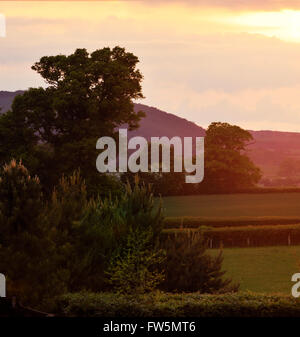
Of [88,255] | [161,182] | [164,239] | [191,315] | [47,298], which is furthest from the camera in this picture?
[161,182]

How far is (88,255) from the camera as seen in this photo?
71.5 feet

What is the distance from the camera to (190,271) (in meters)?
22.9

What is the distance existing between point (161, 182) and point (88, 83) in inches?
1173

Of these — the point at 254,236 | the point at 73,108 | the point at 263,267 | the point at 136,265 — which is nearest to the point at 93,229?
the point at 136,265

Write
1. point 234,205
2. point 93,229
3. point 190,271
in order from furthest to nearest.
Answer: point 234,205 < point 190,271 < point 93,229

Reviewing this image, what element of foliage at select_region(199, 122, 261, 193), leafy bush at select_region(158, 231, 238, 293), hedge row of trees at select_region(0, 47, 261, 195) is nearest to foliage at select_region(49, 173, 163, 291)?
leafy bush at select_region(158, 231, 238, 293)

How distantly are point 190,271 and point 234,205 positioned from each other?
A: 55.4 metres

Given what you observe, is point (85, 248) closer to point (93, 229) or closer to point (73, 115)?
point (93, 229)

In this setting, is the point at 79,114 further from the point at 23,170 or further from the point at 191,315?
the point at 191,315

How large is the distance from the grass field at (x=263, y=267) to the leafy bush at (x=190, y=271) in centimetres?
818

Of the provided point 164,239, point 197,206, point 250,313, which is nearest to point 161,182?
point 197,206

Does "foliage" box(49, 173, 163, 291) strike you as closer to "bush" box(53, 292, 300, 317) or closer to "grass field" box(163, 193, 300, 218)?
"bush" box(53, 292, 300, 317)

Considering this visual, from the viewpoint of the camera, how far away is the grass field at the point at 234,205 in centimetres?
7112
